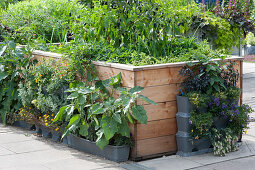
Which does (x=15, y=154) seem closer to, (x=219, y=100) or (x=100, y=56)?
(x=100, y=56)

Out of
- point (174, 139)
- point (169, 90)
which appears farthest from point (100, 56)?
point (174, 139)

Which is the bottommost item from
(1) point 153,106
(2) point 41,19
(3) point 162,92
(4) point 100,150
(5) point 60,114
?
(4) point 100,150

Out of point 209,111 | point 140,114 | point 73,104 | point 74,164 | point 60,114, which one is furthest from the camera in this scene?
point 60,114

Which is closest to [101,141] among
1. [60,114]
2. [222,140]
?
[60,114]

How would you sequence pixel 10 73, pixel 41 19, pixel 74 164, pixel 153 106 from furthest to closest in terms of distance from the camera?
pixel 41 19, pixel 10 73, pixel 153 106, pixel 74 164

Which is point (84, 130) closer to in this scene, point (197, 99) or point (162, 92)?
point (162, 92)

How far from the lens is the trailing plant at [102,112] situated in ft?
14.9

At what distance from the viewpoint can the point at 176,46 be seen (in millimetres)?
5777

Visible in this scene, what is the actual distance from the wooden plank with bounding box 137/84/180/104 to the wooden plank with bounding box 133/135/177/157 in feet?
1.41

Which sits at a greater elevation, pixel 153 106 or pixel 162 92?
pixel 162 92

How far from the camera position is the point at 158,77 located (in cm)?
477

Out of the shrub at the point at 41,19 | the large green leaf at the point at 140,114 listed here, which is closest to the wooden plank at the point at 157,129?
the large green leaf at the point at 140,114

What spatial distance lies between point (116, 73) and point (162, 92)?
21.5 inches

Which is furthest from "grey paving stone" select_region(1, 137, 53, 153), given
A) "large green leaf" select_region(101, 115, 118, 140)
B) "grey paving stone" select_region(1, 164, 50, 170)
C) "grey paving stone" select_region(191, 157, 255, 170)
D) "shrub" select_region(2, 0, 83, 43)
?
"shrub" select_region(2, 0, 83, 43)
